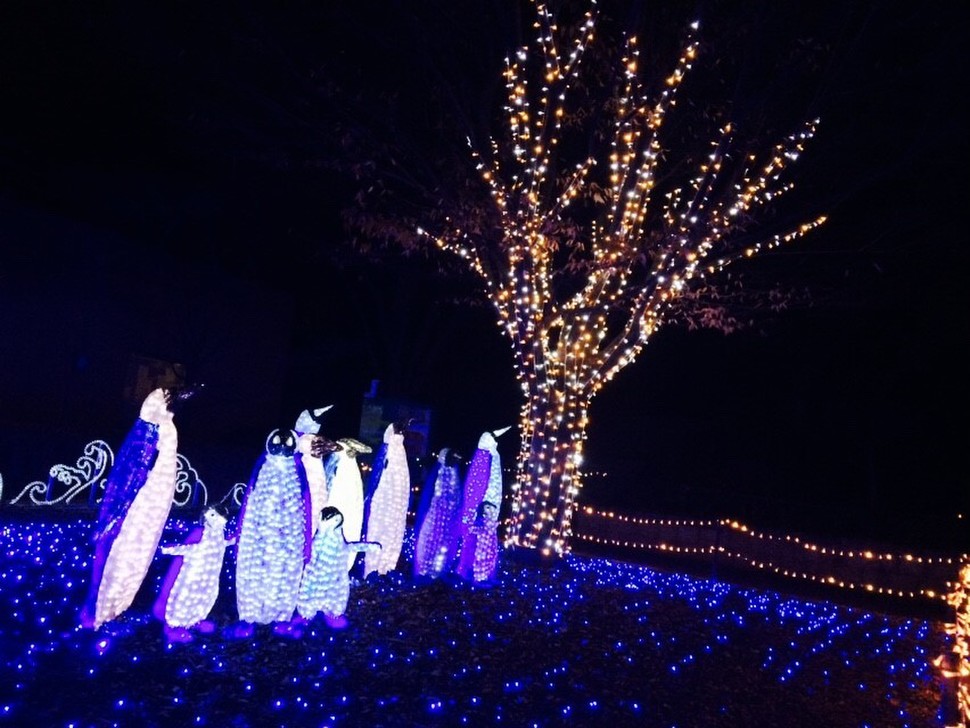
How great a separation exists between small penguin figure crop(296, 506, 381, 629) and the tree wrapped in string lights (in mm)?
3862

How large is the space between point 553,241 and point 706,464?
10.8 metres

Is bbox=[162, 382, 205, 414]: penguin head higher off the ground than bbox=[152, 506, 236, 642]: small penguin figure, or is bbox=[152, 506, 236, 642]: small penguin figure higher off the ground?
bbox=[162, 382, 205, 414]: penguin head

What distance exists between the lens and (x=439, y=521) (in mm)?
7598

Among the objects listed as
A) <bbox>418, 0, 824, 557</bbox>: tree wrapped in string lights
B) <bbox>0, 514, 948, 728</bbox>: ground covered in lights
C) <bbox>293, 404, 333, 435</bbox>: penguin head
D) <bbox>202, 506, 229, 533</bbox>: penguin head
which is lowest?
<bbox>0, 514, 948, 728</bbox>: ground covered in lights

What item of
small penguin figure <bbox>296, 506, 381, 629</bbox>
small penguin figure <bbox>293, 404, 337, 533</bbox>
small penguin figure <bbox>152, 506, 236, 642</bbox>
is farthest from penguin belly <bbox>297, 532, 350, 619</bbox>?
small penguin figure <bbox>152, 506, 236, 642</bbox>

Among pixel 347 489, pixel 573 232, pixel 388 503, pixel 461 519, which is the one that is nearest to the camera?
pixel 347 489

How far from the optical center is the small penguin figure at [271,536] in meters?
5.28

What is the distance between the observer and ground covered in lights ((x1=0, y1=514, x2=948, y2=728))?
13.7 feet

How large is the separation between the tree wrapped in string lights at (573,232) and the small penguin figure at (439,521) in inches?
69.3

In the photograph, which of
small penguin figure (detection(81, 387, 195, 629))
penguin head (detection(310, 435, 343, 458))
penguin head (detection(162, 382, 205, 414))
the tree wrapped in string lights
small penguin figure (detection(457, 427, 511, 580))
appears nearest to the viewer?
small penguin figure (detection(81, 387, 195, 629))

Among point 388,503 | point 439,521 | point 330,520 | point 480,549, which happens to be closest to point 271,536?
point 330,520

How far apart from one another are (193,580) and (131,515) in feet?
2.05

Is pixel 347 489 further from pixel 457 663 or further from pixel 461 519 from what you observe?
pixel 457 663

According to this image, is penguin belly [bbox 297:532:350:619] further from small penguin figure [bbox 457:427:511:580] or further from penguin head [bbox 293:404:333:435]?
small penguin figure [bbox 457:427:511:580]
